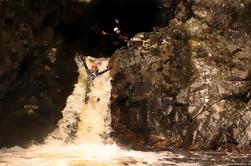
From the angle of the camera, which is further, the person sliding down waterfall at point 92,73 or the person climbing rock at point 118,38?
the person climbing rock at point 118,38

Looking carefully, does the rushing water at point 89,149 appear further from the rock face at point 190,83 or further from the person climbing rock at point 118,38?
the person climbing rock at point 118,38

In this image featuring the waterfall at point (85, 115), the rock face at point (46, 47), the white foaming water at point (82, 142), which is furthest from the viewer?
the waterfall at point (85, 115)

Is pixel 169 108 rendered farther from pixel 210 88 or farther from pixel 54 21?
pixel 54 21

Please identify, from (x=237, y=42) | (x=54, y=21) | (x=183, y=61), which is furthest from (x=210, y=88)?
(x=54, y=21)

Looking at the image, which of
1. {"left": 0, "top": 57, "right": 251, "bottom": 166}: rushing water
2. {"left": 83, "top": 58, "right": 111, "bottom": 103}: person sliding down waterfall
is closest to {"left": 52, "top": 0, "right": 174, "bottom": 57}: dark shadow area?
{"left": 0, "top": 57, "right": 251, "bottom": 166}: rushing water

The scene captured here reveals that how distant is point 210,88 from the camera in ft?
67.5

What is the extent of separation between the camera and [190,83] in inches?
826

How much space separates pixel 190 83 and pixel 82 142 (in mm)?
6047

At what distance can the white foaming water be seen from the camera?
16.1 meters

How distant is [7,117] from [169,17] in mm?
11516

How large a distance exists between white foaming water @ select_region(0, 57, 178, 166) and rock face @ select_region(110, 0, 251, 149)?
75 cm

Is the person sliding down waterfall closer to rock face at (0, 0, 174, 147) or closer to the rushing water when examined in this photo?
the rushing water

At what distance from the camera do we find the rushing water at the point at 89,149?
634 inches

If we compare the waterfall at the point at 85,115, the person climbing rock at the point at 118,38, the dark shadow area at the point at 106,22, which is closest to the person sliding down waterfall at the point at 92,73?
the waterfall at the point at 85,115
